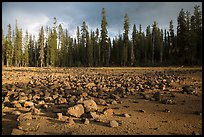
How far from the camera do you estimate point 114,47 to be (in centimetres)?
6588

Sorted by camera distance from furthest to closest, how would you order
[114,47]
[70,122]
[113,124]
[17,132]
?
1. [114,47]
2. [70,122]
3. [113,124]
4. [17,132]

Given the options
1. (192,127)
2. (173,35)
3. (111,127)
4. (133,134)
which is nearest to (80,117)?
(111,127)

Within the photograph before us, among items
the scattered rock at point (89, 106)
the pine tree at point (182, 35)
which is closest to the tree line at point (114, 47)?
the pine tree at point (182, 35)

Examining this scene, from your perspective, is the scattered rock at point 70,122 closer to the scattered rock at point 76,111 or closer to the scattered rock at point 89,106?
the scattered rock at point 76,111

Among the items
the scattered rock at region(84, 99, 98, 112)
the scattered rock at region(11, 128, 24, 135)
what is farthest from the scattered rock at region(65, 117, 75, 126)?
the scattered rock at region(11, 128, 24, 135)

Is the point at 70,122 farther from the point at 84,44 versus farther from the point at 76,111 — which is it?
the point at 84,44

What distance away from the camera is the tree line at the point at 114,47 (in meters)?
46.8

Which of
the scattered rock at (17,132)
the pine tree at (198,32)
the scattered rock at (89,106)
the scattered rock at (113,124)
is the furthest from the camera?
the pine tree at (198,32)

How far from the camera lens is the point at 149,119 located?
569 centimetres

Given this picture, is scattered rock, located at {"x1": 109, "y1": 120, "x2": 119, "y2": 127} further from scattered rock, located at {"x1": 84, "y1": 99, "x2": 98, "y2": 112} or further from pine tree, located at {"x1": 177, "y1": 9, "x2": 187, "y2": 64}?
pine tree, located at {"x1": 177, "y1": 9, "x2": 187, "y2": 64}

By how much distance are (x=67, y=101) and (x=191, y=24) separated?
150ft

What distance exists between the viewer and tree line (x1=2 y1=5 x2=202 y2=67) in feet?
154

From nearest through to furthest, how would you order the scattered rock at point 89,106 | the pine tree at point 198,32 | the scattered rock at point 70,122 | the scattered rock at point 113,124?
the scattered rock at point 113,124 < the scattered rock at point 70,122 < the scattered rock at point 89,106 < the pine tree at point 198,32

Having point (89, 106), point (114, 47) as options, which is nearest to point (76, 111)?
point (89, 106)
